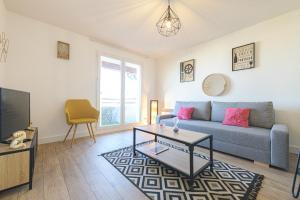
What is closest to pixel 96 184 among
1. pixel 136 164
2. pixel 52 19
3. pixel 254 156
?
pixel 136 164

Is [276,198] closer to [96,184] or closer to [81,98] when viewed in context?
[96,184]

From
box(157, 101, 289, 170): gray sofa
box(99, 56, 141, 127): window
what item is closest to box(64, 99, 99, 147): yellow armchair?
box(99, 56, 141, 127): window

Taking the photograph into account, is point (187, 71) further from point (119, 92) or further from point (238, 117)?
point (119, 92)

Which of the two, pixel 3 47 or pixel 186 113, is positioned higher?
pixel 3 47

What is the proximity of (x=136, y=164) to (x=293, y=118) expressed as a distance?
2709 mm

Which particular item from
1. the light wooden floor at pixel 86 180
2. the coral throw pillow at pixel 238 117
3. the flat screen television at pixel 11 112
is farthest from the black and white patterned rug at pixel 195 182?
the flat screen television at pixel 11 112

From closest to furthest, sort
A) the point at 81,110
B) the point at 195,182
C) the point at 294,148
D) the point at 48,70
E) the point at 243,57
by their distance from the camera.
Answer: the point at 195,182
the point at 294,148
the point at 48,70
the point at 243,57
the point at 81,110

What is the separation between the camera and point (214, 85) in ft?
11.0

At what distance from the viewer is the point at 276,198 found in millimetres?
1282

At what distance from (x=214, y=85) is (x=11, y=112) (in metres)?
3.62

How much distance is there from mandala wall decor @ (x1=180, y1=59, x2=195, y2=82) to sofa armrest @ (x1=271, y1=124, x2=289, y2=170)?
2315 mm

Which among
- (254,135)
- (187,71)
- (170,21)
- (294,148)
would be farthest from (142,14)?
(294,148)

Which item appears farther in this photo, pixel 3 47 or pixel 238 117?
pixel 238 117

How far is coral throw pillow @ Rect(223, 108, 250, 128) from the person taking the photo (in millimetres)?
2435
